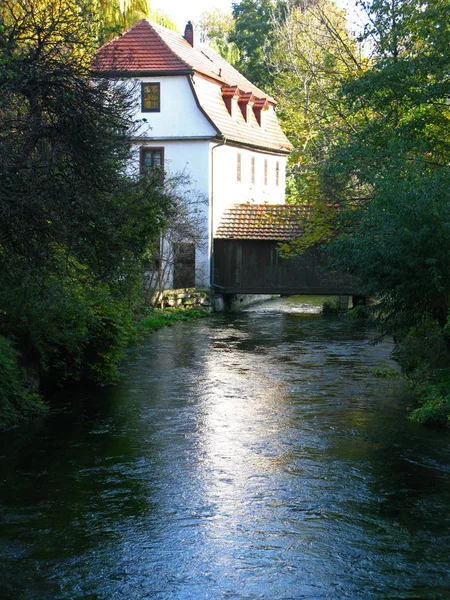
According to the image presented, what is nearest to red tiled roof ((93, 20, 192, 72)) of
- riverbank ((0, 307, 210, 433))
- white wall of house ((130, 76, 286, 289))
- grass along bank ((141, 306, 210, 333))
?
white wall of house ((130, 76, 286, 289))

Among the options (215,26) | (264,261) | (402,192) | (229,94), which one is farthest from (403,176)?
(215,26)

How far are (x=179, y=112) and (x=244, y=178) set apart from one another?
5.17 m

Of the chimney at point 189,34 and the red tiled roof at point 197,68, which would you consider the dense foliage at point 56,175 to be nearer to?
the red tiled roof at point 197,68

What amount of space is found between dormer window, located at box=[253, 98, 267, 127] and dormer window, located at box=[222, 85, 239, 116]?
2.97 m

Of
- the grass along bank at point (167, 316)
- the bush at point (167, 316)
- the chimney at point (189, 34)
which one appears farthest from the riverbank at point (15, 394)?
the chimney at point (189, 34)

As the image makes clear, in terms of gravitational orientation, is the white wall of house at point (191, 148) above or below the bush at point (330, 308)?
above

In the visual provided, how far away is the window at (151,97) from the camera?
3378cm

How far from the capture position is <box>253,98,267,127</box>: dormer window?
39.9m

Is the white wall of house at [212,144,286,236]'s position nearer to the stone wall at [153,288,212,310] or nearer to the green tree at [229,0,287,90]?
the stone wall at [153,288,212,310]

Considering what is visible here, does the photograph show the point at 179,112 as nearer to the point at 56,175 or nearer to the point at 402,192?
the point at 402,192

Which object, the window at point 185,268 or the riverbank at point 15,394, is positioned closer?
the riverbank at point 15,394

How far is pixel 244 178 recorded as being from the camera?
124ft

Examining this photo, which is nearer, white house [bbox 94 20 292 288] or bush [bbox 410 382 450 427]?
bush [bbox 410 382 450 427]

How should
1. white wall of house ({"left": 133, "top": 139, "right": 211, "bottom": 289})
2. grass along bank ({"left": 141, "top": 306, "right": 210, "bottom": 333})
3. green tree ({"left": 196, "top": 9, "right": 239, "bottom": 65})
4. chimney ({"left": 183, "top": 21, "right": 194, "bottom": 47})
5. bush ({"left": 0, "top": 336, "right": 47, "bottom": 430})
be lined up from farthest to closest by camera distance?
green tree ({"left": 196, "top": 9, "right": 239, "bottom": 65}) → chimney ({"left": 183, "top": 21, "right": 194, "bottom": 47}) → white wall of house ({"left": 133, "top": 139, "right": 211, "bottom": 289}) → grass along bank ({"left": 141, "top": 306, "right": 210, "bottom": 333}) → bush ({"left": 0, "top": 336, "right": 47, "bottom": 430})
